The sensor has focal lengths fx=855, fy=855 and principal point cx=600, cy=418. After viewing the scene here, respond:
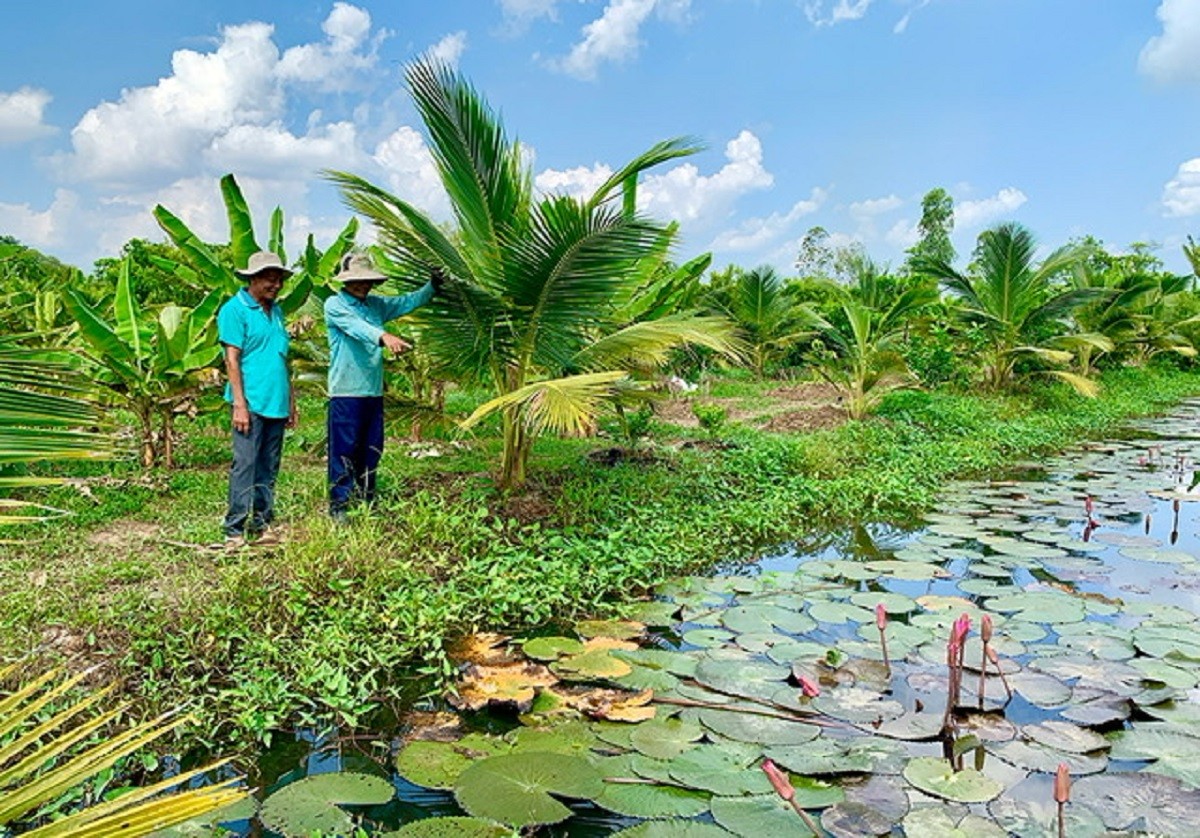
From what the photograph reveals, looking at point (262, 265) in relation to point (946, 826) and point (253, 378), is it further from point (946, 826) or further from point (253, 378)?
point (946, 826)

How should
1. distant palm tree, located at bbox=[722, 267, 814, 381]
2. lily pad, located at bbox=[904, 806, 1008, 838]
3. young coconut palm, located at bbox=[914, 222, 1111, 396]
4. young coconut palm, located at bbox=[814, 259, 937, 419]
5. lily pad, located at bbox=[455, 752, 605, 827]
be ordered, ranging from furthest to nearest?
distant palm tree, located at bbox=[722, 267, 814, 381], young coconut palm, located at bbox=[914, 222, 1111, 396], young coconut palm, located at bbox=[814, 259, 937, 419], lily pad, located at bbox=[455, 752, 605, 827], lily pad, located at bbox=[904, 806, 1008, 838]

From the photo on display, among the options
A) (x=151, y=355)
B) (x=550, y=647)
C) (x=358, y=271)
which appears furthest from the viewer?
(x=151, y=355)

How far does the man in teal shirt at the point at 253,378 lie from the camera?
4246 mm

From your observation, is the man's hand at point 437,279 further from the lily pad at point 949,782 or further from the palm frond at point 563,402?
the lily pad at point 949,782

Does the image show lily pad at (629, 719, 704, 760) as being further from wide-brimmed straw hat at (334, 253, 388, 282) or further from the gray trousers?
wide-brimmed straw hat at (334, 253, 388, 282)

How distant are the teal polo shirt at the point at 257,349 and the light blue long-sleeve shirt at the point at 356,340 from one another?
28cm

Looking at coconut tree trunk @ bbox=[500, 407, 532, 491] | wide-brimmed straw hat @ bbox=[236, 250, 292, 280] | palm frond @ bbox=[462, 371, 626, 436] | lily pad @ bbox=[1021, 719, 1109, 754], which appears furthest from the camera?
coconut tree trunk @ bbox=[500, 407, 532, 491]

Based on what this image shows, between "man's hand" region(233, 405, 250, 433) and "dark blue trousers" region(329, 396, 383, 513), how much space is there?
449 millimetres

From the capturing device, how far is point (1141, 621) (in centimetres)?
371

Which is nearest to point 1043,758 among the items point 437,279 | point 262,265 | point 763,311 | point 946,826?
point 946,826

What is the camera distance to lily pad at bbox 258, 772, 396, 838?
2.28m

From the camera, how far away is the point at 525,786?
2.44 m

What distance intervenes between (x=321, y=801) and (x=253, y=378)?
2.50 m

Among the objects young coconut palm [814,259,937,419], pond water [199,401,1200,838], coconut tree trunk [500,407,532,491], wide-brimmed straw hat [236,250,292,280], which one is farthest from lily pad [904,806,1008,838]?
young coconut palm [814,259,937,419]
